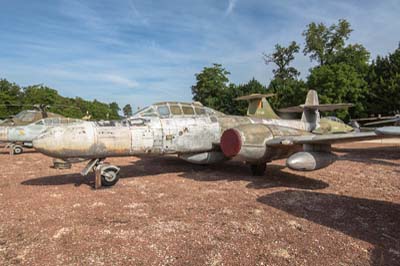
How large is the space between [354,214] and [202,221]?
294 cm

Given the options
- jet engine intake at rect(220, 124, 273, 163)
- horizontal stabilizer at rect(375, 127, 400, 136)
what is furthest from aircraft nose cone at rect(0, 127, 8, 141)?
horizontal stabilizer at rect(375, 127, 400, 136)

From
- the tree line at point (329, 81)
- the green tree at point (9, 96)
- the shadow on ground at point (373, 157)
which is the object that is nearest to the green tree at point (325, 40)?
the tree line at point (329, 81)

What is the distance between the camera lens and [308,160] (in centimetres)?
661

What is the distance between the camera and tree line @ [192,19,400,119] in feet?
115

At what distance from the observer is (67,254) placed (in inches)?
137

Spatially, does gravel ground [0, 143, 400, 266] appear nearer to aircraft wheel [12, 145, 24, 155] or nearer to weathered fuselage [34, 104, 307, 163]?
weathered fuselage [34, 104, 307, 163]

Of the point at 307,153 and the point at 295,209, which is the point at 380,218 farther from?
the point at 307,153

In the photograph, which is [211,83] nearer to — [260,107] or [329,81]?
[329,81]

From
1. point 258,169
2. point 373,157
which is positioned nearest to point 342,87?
point 373,157

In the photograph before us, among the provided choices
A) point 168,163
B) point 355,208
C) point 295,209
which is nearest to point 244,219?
point 295,209

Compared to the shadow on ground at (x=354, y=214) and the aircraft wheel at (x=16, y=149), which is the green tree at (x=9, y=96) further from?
the shadow on ground at (x=354, y=214)

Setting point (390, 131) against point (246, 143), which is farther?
point (246, 143)

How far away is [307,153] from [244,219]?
311 cm

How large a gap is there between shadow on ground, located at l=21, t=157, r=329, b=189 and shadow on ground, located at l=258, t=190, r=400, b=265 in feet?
3.74
